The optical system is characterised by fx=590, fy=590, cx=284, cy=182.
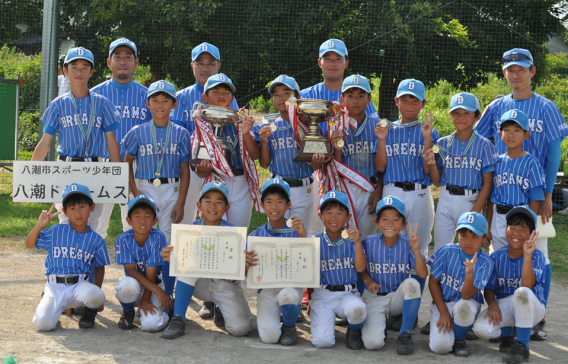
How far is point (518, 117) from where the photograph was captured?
467 centimetres

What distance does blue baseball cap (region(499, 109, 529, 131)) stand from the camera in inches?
183

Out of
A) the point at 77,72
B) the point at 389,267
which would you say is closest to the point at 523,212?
the point at 389,267

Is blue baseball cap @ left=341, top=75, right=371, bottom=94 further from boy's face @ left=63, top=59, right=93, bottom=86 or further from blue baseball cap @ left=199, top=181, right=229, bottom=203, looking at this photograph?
boy's face @ left=63, top=59, right=93, bottom=86

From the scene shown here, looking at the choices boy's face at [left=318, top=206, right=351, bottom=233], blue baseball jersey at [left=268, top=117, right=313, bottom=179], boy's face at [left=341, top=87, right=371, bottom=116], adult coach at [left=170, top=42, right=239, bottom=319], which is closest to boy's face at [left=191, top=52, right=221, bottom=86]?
adult coach at [left=170, top=42, right=239, bottom=319]

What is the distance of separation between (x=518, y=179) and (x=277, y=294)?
6.97 ft

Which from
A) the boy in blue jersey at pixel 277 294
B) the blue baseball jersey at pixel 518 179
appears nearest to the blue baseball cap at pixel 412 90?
the blue baseball jersey at pixel 518 179

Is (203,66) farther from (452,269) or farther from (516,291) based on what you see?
(516,291)

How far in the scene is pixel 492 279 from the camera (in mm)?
4340

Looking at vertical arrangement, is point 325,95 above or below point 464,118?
above

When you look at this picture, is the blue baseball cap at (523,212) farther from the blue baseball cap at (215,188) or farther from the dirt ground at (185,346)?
the blue baseball cap at (215,188)

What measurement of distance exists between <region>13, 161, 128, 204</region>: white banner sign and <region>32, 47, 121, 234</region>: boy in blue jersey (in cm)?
16

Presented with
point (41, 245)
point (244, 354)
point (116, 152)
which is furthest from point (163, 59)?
point (244, 354)

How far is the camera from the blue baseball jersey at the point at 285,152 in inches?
200

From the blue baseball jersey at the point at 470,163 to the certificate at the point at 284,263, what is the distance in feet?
4.32
